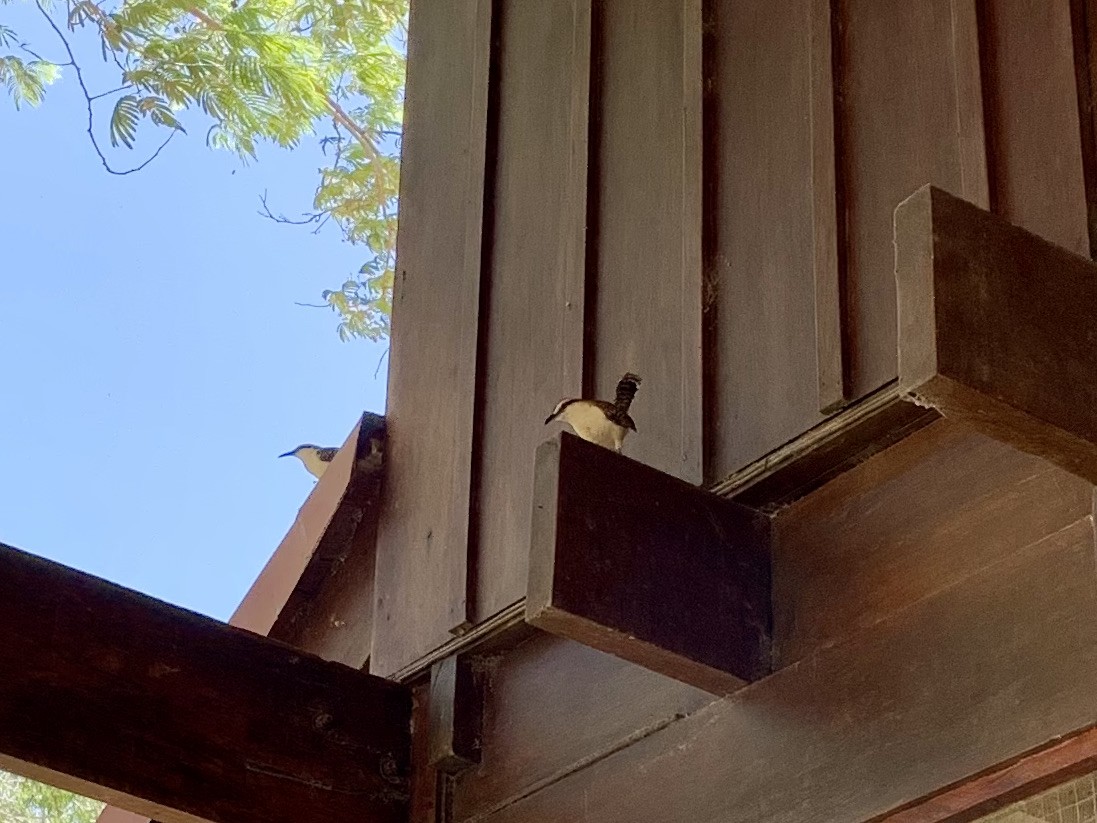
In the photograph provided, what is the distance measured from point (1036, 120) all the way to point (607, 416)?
867 mm

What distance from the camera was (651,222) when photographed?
318 centimetres

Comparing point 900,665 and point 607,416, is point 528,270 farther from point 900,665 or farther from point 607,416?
point 900,665

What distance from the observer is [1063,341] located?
1.92 metres

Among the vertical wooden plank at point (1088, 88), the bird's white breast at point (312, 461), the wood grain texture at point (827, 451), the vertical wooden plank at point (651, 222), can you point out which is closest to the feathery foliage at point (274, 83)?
the bird's white breast at point (312, 461)

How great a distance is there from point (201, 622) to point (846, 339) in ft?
3.81

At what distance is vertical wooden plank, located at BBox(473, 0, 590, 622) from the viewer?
3254mm

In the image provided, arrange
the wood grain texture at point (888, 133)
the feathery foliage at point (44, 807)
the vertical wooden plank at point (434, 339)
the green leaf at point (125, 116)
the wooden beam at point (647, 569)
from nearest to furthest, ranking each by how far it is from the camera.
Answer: the wooden beam at point (647, 569), the wood grain texture at point (888, 133), the vertical wooden plank at point (434, 339), the feathery foliage at point (44, 807), the green leaf at point (125, 116)

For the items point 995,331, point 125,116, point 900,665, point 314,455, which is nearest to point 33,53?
point 125,116

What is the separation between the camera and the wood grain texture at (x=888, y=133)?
256 centimetres

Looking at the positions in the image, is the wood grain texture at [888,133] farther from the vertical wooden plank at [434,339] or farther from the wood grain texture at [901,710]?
the vertical wooden plank at [434,339]

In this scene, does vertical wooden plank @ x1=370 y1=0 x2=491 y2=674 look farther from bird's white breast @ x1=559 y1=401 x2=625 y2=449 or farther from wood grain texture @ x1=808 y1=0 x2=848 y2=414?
wood grain texture @ x1=808 y1=0 x2=848 y2=414

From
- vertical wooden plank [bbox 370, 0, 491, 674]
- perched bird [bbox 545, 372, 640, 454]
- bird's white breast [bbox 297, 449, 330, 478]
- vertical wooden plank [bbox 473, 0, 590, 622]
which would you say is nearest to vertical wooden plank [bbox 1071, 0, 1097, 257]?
perched bird [bbox 545, 372, 640, 454]

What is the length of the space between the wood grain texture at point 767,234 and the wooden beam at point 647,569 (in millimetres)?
167

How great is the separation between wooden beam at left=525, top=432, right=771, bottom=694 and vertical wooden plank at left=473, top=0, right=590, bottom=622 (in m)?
0.53
